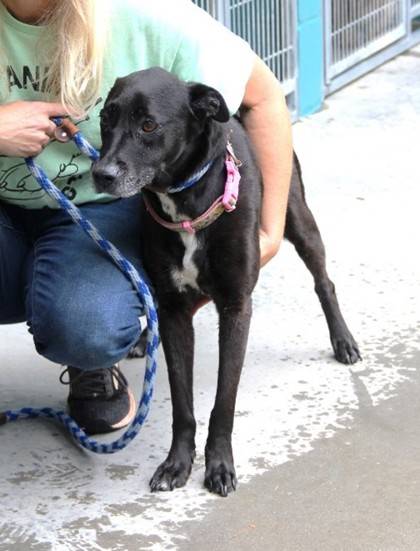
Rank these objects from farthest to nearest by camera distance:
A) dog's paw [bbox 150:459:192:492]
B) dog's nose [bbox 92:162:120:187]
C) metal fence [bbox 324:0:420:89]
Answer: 1. metal fence [bbox 324:0:420:89]
2. dog's paw [bbox 150:459:192:492]
3. dog's nose [bbox 92:162:120:187]

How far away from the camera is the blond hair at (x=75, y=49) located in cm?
297

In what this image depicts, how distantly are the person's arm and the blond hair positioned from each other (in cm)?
49

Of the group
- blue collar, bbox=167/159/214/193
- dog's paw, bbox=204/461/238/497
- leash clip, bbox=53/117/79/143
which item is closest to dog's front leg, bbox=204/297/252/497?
dog's paw, bbox=204/461/238/497

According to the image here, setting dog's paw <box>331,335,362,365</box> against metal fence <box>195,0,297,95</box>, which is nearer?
dog's paw <box>331,335,362,365</box>

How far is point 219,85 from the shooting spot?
10.2 ft

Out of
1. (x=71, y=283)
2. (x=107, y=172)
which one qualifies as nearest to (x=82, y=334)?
(x=71, y=283)

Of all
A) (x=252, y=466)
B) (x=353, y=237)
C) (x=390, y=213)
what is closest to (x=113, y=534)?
(x=252, y=466)

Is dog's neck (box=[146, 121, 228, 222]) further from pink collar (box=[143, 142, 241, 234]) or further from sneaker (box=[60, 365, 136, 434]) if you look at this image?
sneaker (box=[60, 365, 136, 434])

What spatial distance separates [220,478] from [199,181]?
73 centimetres

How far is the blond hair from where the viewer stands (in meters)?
2.97

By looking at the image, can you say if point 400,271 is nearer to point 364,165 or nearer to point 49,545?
point 364,165

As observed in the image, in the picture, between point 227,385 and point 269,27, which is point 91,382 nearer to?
point 227,385

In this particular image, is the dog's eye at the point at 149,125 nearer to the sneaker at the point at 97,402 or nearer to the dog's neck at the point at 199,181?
the dog's neck at the point at 199,181

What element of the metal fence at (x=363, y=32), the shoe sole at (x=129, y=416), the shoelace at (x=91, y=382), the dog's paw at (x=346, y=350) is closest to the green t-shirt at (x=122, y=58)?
the shoelace at (x=91, y=382)
